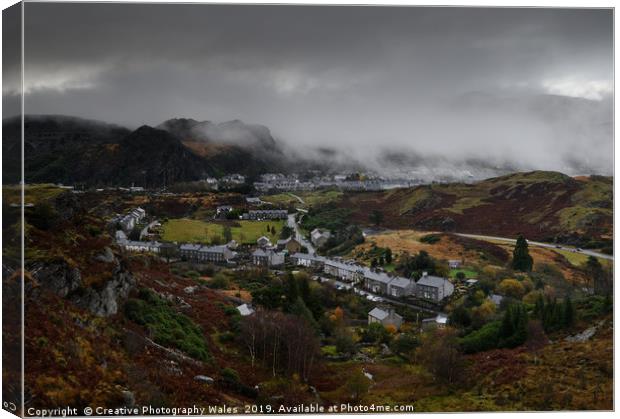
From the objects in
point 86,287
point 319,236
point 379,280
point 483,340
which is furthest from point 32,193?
point 483,340

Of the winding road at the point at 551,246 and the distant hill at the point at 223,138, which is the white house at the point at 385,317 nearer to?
the winding road at the point at 551,246

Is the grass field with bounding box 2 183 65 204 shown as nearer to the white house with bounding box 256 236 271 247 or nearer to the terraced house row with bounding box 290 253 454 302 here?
the white house with bounding box 256 236 271 247

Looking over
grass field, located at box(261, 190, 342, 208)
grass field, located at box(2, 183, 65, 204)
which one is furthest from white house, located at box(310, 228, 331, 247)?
grass field, located at box(2, 183, 65, 204)

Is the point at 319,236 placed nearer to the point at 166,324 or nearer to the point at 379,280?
the point at 379,280

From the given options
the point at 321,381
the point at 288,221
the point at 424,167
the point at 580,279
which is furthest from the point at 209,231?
the point at 580,279

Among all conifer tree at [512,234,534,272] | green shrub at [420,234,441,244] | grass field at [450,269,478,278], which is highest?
green shrub at [420,234,441,244]

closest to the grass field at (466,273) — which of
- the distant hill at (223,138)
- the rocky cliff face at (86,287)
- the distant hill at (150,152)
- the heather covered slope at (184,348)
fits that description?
the heather covered slope at (184,348)
